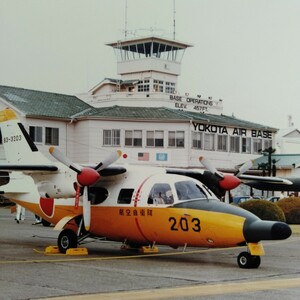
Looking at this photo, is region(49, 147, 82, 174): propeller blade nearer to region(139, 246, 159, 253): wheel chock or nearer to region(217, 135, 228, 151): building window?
region(139, 246, 159, 253): wheel chock

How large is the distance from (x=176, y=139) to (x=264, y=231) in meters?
44.9

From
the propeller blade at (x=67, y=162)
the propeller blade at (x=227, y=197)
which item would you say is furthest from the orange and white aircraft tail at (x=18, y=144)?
the propeller blade at (x=227, y=197)

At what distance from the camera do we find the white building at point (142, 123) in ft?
198

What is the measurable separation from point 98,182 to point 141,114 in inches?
1606

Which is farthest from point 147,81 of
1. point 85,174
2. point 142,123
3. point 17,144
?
point 85,174

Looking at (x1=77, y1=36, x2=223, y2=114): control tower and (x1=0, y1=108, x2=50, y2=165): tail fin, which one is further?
(x1=77, y1=36, x2=223, y2=114): control tower

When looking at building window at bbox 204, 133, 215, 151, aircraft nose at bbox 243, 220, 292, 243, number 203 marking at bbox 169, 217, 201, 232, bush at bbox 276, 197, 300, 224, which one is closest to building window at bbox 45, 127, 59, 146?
building window at bbox 204, 133, 215, 151

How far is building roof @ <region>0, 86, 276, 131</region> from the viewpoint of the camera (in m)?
59.3

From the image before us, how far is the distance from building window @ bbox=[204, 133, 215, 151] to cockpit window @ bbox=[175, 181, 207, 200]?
44.8 m

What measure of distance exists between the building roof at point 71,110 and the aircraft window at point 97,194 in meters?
37.6

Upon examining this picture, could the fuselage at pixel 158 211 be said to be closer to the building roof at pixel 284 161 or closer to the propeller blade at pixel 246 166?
the propeller blade at pixel 246 166

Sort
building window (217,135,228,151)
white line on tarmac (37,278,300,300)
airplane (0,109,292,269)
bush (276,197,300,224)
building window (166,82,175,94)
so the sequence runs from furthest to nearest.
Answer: building window (166,82,175,94) → building window (217,135,228,151) → bush (276,197,300,224) → airplane (0,109,292,269) → white line on tarmac (37,278,300,300)

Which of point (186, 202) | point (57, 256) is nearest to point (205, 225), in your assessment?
point (186, 202)

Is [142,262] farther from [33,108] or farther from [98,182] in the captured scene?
[33,108]
